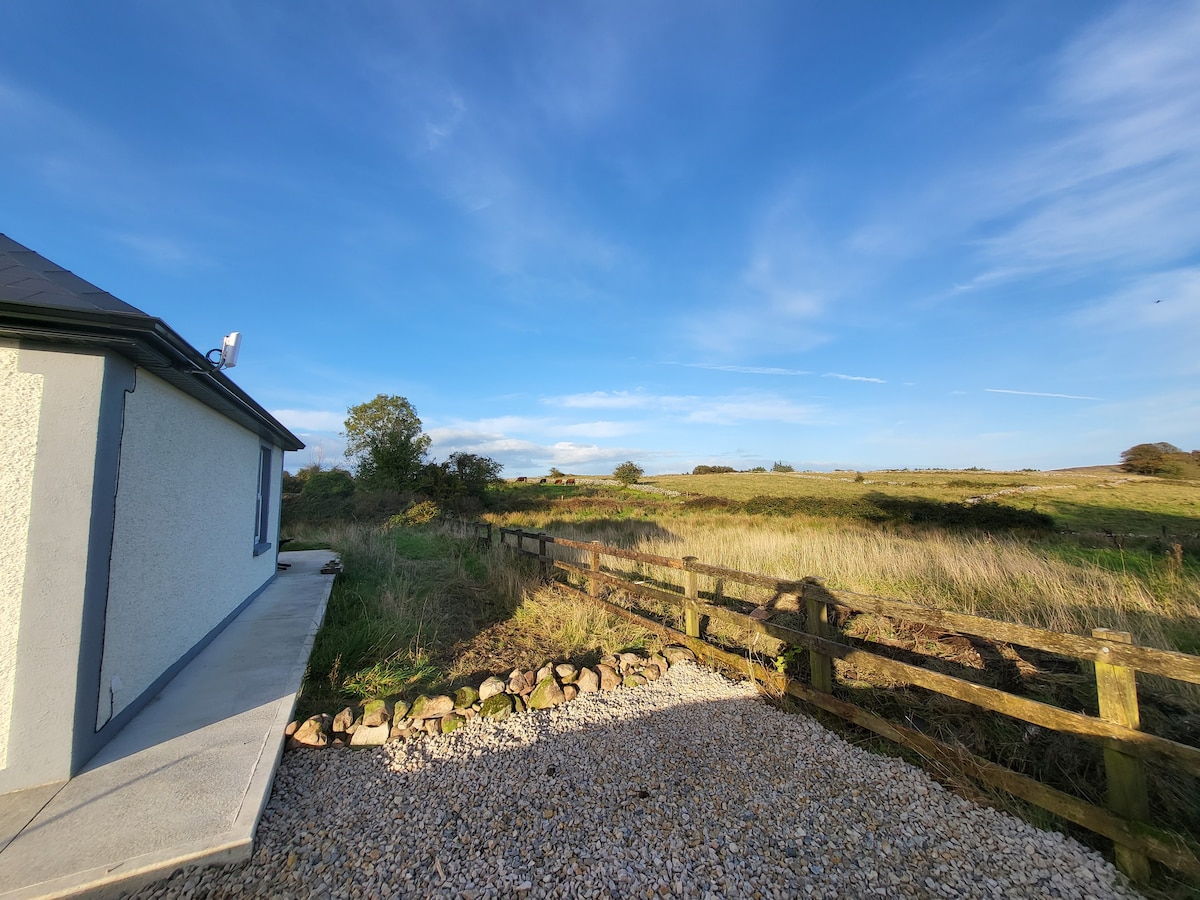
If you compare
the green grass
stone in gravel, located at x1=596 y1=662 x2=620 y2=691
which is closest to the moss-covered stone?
the green grass

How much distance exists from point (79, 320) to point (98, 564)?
1488mm

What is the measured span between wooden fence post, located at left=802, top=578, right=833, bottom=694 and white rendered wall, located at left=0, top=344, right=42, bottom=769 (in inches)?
211

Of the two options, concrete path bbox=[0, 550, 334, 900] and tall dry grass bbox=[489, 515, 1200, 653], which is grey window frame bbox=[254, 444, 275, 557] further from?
tall dry grass bbox=[489, 515, 1200, 653]

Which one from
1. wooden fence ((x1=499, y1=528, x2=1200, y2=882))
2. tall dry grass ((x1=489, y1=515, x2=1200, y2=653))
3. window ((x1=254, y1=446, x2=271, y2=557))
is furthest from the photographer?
window ((x1=254, y1=446, x2=271, y2=557))

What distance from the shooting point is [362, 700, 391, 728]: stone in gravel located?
12.3 ft

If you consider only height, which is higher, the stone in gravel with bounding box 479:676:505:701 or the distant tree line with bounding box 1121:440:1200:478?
the distant tree line with bounding box 1121:440:1200:478

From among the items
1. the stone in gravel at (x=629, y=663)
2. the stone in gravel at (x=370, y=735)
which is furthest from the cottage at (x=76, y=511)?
the stone in gravel at (x=629, y=663)

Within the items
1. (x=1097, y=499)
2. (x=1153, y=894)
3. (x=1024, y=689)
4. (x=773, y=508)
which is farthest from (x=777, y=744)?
(x=1097, y=499)

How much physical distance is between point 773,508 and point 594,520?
820 cm

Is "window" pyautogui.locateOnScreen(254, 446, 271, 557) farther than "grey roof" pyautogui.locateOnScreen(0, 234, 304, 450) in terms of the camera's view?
Yes

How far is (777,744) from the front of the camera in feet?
12.1

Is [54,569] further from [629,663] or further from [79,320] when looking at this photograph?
[629,663]

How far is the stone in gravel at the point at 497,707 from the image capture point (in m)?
4.09

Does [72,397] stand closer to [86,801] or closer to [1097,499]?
[86,801]
